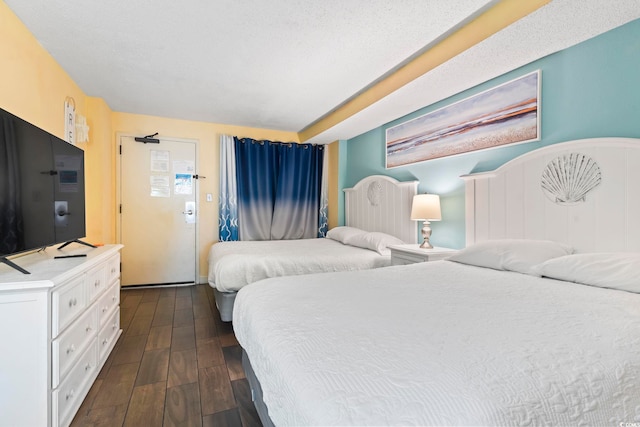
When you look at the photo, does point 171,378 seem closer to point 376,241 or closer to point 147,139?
point 376,241

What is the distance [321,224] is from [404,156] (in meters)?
1.83

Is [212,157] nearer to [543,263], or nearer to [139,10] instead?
[139,10]

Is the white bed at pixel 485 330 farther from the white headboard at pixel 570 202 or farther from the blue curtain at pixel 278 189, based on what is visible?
the blue curtain at pixel 278 189

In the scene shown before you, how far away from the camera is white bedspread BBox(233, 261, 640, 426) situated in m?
0.65

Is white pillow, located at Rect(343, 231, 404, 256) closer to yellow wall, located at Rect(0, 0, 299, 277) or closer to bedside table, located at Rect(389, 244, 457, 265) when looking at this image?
bedside table, located at Rect(389, 244, 457, 265)

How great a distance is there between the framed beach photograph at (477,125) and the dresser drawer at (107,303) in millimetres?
3005

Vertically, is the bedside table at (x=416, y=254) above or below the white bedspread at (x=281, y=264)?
above

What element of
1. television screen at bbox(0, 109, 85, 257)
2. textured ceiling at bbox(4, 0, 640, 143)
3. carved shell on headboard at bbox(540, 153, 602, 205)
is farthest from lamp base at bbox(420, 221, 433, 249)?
television screen at bbox(0, 109, 85, 257)

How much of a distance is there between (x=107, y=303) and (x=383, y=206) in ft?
9.28

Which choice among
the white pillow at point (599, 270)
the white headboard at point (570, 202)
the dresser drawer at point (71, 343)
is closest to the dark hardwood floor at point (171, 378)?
the dresser drawer at point (71, 343)

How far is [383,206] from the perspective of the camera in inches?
144

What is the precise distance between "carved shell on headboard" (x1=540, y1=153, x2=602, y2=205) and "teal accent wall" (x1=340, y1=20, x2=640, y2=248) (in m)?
0.17

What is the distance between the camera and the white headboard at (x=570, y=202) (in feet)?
5.57

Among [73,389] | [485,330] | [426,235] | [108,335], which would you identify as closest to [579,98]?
[426,235]
